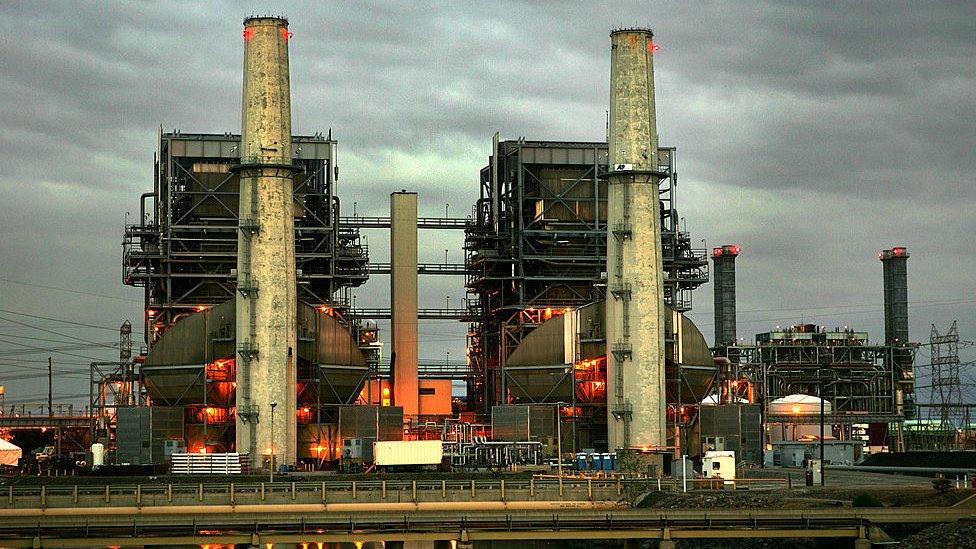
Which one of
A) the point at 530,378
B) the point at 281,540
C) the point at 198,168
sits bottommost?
the point at 281,540

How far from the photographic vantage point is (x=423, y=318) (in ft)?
441

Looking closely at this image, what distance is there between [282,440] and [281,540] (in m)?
38.8

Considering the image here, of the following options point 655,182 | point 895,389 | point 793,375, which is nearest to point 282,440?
point 655,182

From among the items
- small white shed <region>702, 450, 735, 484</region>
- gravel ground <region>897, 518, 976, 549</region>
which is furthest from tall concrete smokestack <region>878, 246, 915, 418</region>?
gravel ground <region>897, 518, 976, 549</region>

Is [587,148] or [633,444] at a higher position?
[587,148]

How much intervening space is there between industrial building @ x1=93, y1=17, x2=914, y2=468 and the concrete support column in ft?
0.57

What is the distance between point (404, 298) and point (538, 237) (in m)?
13.1

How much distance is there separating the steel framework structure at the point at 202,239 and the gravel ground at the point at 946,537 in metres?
68.6

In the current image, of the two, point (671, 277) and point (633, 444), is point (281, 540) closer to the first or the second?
point (633, 444)

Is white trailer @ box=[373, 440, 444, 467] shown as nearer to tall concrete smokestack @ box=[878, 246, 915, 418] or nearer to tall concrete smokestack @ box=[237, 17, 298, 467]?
tall concrete smokestack @ box=[237, 17, 298, 467]

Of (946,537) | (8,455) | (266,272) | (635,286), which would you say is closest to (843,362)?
(635,286)

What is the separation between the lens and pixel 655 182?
10525 centimetres

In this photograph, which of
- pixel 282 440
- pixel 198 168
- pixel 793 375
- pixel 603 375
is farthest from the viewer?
pixel 793 375

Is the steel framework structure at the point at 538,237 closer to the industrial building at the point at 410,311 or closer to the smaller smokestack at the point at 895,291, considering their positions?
the industrial building at the point at 410,311
